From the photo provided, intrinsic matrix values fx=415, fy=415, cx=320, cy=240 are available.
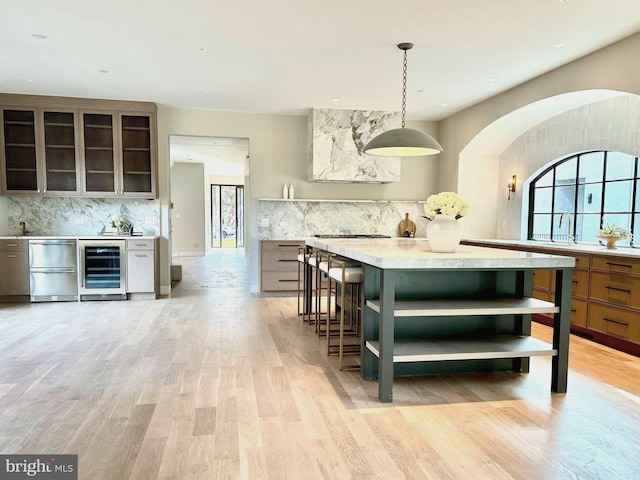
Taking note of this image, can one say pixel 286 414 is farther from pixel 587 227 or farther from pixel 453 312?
pixel 587 227

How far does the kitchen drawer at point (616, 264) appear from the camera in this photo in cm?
365

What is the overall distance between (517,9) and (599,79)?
1.35 meters

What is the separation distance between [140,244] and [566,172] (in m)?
5.81

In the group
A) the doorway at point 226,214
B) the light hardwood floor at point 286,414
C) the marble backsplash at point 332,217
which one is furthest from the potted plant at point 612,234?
the doorway at point 226,214

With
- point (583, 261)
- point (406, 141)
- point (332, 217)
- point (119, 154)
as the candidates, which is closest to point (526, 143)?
point (583, 261)

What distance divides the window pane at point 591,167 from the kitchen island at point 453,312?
2.67 meters

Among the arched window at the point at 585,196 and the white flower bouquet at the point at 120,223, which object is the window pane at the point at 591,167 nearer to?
the arched window at the point at 585,196

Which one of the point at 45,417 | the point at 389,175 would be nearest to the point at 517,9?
the point at 389,175

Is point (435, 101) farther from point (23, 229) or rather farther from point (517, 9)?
point (23, 229)

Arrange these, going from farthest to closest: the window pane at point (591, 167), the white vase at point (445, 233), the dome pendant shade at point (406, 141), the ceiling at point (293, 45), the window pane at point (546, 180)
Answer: the window pane at point (546, 180) < the window pane at point (591, 167) < the dome pendant shade at point (406, 141) < the ceiling at point (293, 45) < the white vase at point (445, 233)

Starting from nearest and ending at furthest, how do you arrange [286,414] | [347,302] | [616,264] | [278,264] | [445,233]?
[286,414] → [445,233] → [616,264] → [347,302] → [278,264]

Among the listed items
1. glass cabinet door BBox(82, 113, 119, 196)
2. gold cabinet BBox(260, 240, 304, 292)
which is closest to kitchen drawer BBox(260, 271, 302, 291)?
gold cabinet BBox(260, 240, 304, 292)

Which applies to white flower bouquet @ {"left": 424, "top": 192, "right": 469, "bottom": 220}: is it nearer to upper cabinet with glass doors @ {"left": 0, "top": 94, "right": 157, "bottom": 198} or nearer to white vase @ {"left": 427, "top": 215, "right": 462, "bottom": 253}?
white vase @ {"left": 427, "top": 215, "right": 462, "bottom": 253}

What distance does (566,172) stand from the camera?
17.7 feet
